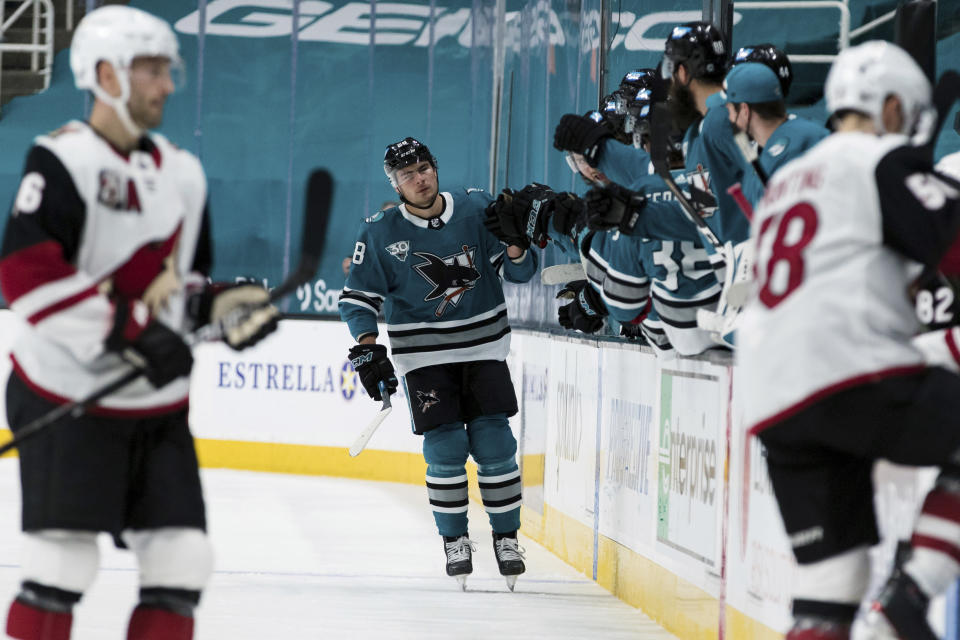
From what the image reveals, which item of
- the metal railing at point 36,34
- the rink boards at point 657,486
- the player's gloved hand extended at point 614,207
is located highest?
the metal railing at point 36,34

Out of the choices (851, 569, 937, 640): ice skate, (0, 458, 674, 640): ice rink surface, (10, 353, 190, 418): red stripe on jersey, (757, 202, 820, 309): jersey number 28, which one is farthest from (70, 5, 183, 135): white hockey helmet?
(0, 458, 674, 640): ice rink surface

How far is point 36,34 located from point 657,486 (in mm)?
8217

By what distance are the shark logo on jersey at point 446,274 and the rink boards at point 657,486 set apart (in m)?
0.47

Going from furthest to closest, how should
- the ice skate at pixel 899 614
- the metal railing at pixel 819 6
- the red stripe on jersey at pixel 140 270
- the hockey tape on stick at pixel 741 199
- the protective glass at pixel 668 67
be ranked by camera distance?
the metal railing at pixel 819 6, the protective glass at pixel 668 67, the hockey tape on stick at pixel 741 199, the red stripe on jersey at pixel 140 270, the ice skate at pixel 899 614

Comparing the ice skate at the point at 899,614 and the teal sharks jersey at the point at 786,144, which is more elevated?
the teal sharks jersey at the point at 786,144

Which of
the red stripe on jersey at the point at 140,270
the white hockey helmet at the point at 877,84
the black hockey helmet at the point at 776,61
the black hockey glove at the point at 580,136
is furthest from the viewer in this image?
the black hockey glove at the point at 580,136

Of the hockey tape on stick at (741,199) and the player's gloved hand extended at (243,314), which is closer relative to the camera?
the player's gloved hand extended at (243,314)

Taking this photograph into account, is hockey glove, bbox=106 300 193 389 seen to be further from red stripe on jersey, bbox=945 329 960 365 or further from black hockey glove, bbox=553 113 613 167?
black hockey glove, bbox=553 113 613 167

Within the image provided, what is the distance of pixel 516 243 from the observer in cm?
457

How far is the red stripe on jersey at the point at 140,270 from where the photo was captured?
2.27m

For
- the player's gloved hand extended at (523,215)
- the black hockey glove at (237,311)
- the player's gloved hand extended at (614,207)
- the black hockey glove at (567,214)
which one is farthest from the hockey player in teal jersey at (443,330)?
the black hockey glove at (237,311)

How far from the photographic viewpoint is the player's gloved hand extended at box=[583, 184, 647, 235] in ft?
11.0

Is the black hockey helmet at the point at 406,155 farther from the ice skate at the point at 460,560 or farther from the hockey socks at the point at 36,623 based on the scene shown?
the hockey socks at the point at 36,623

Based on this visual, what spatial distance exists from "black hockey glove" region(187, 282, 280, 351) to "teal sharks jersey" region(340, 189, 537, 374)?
6.99ft
